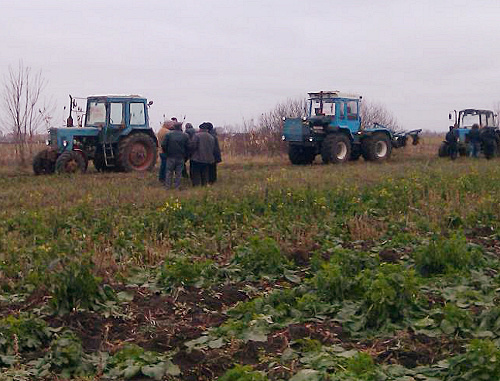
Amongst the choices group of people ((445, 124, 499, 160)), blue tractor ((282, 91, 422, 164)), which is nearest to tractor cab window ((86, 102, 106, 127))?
blue tractor ((282, 91, 422, 164))

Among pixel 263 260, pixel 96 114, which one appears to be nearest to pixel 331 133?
pixel 96 114

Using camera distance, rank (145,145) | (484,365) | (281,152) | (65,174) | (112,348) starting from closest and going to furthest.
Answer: (484,365), (112,348), (65,174), (145,145), (281,152)

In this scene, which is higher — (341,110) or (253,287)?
(341,110)

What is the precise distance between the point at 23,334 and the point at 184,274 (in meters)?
2.10

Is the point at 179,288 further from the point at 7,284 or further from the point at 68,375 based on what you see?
the point at 68,375

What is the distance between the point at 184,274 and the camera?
7809 millimetres

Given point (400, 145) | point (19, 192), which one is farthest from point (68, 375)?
point (400, 145)

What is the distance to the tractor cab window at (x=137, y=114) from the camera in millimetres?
19938

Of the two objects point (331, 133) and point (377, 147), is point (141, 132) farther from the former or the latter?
point (377, 147)

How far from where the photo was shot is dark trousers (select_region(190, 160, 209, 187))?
15820 millimetres

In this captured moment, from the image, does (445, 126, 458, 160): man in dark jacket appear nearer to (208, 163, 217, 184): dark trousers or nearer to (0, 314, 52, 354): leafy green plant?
(208, 163, 217, 184): dark trousers

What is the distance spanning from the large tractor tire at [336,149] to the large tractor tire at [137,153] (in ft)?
18.6

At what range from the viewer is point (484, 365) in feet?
15.6

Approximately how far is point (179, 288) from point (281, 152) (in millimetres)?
22190
